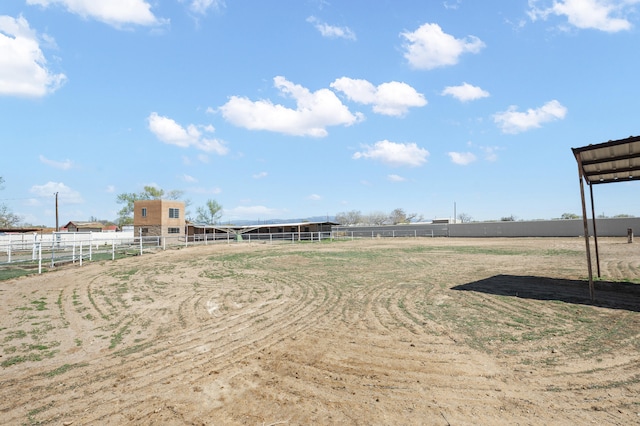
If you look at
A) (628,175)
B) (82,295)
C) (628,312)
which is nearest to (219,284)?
(82,295)

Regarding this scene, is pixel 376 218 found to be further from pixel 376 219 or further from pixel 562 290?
pixel 562 290

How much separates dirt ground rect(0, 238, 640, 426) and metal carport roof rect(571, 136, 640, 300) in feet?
11.0

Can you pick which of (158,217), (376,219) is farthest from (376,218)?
(158,217)

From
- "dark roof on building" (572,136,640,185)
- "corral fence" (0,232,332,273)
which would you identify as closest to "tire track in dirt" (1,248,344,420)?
"dark roof on building" (572,136,640,185)

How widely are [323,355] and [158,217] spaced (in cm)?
4681

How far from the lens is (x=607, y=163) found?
1129 centimetres

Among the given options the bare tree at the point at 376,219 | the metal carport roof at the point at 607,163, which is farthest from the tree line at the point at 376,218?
the metal carport roof at the point at 607,163

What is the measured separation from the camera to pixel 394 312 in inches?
313

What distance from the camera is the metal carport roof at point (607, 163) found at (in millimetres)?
9422

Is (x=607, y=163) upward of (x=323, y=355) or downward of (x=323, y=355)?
upward

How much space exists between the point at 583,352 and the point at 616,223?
150 feet

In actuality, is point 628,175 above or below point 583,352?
above

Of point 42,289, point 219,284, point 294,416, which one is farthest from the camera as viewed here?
point 219,284

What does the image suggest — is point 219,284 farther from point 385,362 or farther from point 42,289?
point 385,362
